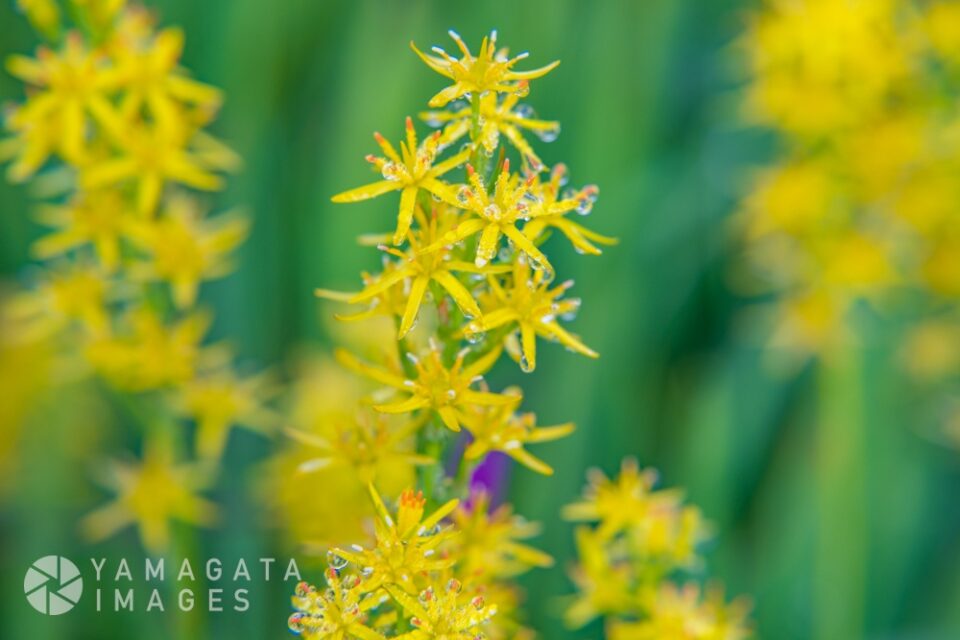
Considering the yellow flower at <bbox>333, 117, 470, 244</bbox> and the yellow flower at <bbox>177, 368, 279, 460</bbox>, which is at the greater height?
the yellow flower at <bbox>177, 368, 279, 460</bbox>

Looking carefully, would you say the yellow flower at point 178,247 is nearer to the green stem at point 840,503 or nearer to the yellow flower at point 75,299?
the yellow flower at point 75,299

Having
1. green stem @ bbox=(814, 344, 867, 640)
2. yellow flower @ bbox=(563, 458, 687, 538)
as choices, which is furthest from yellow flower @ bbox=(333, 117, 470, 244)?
green stem @ bbox=(814, 344, 867, 640)

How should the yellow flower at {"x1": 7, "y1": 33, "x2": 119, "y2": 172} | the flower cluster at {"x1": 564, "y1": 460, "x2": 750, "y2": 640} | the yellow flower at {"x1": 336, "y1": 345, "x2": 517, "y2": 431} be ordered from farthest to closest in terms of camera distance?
the yellow flower at {"x1": 7, "y1": 33, "x2": 119, "y2": 172}
the flower cluster at {"x1": 564, "y1": 460, "x2": 750, "y2": 640}
the yellow flower at {"x1": 336, "y1": 345, "x2": 517, "y2": 431}

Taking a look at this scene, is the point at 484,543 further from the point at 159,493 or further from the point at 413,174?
the point at 159,493

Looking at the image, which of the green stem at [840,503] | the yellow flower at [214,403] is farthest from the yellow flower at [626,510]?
the green stem at [840,503]

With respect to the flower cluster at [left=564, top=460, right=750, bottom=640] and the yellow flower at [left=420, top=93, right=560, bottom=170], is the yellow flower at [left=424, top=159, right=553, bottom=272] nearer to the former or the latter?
the yellow flower at [left=420, top=93, right=560, bottom=170]

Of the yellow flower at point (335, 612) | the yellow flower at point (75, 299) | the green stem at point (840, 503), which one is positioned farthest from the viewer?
the green stem at point (840, 503)

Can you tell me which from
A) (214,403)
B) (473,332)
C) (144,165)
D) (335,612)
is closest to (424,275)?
(473,332)
